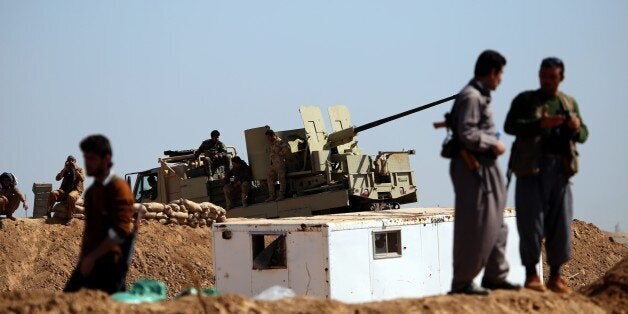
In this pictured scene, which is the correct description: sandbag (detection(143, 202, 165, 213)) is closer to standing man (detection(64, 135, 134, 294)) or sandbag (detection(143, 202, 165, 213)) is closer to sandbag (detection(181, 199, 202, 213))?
sandbag (detection(181, 199, 202, 213))

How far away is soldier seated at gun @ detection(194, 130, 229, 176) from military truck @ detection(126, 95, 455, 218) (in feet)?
A: 0.17

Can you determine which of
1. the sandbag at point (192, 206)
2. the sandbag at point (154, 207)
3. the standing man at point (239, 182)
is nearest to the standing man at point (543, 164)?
the sandbag at point (154, 207)

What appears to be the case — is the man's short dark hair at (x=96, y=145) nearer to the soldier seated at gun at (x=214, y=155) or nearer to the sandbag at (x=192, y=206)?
the sandbag at (x=192, y=206)

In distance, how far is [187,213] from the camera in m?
26.4

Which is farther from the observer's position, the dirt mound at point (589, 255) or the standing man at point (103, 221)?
the dirt mound at point (589, 255)

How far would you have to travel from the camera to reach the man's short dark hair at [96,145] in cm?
778

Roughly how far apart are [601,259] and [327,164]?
7295mm

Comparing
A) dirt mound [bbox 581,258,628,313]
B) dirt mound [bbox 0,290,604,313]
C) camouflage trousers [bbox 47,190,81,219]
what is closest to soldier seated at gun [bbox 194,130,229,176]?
camouflage trousers [bbox 47,190,81,219]

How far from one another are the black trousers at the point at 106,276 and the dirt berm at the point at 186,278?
0.32 metres

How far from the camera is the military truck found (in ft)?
84.5

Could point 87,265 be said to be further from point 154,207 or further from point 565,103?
point 154,207

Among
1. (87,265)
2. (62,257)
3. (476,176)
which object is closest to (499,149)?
(476,176)

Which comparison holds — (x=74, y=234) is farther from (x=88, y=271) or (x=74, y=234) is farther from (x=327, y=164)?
(x=88, y=271)

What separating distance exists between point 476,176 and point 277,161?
18.1m
